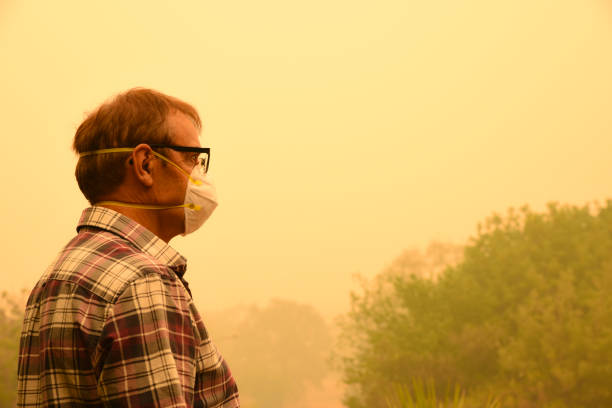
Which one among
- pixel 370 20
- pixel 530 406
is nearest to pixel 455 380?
pixel 530 406

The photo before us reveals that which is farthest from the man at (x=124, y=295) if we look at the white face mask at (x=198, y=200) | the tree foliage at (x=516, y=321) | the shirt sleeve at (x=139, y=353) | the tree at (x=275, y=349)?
the tree at (x=275, y=349)

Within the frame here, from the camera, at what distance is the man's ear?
1098mm

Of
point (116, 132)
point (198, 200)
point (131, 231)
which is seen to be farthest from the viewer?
point (198, 200)

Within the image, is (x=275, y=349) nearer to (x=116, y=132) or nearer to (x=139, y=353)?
(x=116, y=132)

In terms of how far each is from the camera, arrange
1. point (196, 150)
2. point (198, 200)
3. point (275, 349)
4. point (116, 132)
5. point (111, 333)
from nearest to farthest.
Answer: point (111, 333) < point (116, 132) < point (196, 150) < point (198, 200) < point (275, 349)

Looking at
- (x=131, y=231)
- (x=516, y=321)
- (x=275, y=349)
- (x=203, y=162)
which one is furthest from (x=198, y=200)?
(x=275, y=349)

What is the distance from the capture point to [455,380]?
11031 mm

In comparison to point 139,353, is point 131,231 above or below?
above

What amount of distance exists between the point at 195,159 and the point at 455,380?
1091 cm

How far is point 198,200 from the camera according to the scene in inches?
54.1

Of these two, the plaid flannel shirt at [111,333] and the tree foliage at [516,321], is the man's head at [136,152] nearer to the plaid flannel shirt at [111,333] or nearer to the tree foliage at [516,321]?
the plaid flannel shirt at [111,333]

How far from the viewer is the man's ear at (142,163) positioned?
1.10 m

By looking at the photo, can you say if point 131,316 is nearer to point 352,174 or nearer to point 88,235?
point 88,235

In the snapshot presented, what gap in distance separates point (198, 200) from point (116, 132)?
0.31 meters
